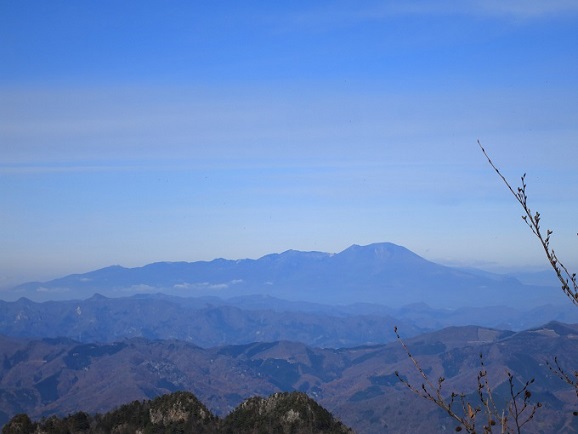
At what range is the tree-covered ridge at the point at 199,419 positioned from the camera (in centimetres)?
9756

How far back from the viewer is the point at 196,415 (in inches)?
4013

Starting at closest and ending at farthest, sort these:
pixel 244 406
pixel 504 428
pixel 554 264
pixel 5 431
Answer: pixel 504 428, pixel 554 264, pixel 5 431, pixel 244 406

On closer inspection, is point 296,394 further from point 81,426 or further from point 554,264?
point 554,264

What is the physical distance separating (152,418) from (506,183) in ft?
314

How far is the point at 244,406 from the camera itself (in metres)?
106

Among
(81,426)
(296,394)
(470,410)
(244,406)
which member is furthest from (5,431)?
(470,410)

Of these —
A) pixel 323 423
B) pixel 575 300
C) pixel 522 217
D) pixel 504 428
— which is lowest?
pixel 323 423

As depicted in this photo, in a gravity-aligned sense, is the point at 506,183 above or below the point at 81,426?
above

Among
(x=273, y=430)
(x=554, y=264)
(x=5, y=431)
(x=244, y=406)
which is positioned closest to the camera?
(x=554, y=264)

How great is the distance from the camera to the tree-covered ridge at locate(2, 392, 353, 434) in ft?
320

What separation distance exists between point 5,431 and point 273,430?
33230 mm

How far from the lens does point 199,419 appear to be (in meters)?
101

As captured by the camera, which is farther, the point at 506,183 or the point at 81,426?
the point at 81,426

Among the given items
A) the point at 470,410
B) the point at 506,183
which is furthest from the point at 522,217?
the point at 470,410
